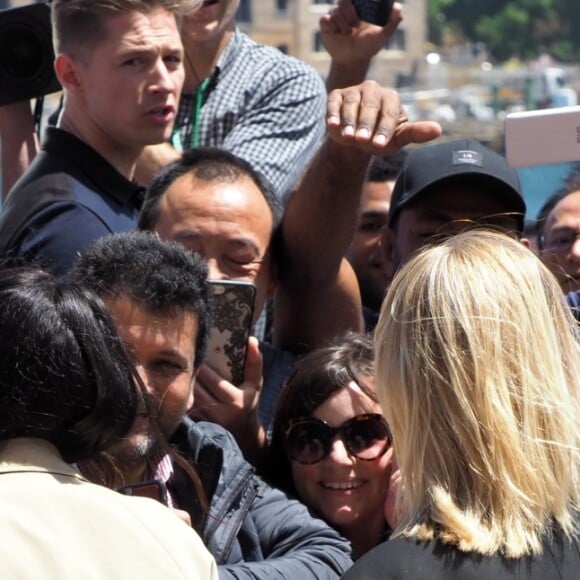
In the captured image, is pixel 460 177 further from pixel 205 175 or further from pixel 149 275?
pixel 149 275

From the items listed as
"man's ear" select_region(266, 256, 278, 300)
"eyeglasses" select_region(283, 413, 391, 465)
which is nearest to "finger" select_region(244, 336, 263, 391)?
"eyeglasses" select_region(283, 413, 391, 465)

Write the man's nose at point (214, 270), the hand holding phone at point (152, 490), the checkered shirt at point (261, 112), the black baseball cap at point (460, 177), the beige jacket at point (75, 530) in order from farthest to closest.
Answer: the checkered shirt at point (261, 112) < the black baseball cap at point (460, 177) < the man's nose at point (214, 270) < the hand holding phone at point (152, 490) < the beige jacket at point (75, 530)

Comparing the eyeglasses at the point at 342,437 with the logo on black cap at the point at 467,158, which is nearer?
the eyeglasses at the point at 342,437

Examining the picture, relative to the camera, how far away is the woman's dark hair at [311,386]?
101 inches

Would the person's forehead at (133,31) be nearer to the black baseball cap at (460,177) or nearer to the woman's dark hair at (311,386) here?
the black baseball cap at (460,177)

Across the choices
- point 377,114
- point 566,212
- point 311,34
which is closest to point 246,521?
point 377,114

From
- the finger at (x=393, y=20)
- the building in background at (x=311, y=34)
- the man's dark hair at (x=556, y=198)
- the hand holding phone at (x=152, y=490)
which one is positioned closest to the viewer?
the hand holding phone at (x=152, y=490)

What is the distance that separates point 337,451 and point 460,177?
2.32ft

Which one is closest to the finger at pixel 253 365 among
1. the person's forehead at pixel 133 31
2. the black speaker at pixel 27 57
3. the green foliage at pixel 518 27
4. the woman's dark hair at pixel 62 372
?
the woman's dark hair at pixel 62 372

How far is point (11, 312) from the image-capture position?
182 centimetres

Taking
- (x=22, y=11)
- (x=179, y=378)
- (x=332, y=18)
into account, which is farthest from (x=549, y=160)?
(x=22, y=11)

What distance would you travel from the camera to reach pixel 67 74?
10.4 ft

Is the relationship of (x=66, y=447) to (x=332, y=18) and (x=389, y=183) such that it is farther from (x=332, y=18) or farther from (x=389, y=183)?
(x=389, y=183)

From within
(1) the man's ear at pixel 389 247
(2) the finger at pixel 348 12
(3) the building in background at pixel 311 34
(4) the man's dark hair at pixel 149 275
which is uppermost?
(2) the finger at pixel 348 12
